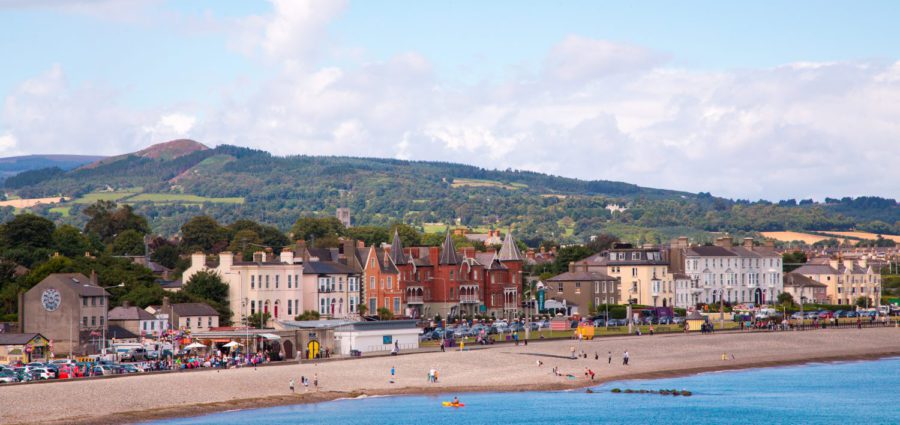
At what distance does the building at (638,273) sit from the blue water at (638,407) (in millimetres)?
54891

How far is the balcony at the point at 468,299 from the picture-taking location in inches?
5389

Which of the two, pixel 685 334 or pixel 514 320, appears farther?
pixel 514 320

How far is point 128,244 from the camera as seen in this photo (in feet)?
607

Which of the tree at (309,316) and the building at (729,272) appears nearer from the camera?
the tree at (309,316)

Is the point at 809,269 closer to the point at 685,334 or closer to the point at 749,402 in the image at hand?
the point at 685,334

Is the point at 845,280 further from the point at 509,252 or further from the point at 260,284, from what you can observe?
the point at 260,284

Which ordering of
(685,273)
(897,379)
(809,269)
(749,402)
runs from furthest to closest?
(809,269)
(685,273)
(897,379)
(749,402)

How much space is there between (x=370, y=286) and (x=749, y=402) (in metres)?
52.3

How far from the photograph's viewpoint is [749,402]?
8225cm

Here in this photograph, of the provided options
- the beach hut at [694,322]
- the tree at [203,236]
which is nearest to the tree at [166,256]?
the tree at [203,236]

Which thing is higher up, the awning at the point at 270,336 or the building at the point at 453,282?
the building at the point at 453,282

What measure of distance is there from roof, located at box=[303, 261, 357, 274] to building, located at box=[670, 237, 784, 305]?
46923 millimetres

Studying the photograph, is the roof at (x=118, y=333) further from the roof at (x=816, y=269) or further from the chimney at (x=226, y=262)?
the roof at (x=816, y=269)

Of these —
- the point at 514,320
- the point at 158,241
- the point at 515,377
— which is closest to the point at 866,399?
the point at 515,377
